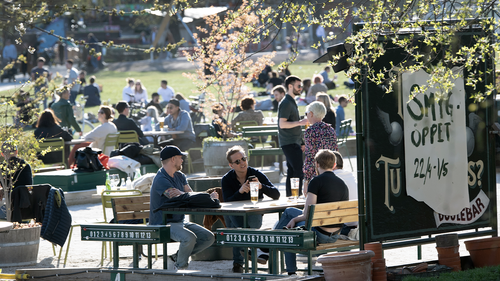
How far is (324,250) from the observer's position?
6371mm

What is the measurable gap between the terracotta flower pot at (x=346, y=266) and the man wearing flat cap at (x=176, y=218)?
161cm

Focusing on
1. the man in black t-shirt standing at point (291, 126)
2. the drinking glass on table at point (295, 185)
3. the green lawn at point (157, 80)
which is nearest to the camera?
the drinking glass on table at point (295, 185)

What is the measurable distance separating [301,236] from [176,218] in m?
1.84

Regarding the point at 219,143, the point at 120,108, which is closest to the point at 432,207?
the point at 219,143

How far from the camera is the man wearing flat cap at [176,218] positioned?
6816 mm

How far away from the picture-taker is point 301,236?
5.60 m

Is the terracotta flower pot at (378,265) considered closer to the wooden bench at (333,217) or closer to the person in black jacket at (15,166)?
the wooden bench at (333,217)

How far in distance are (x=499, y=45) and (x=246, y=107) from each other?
34.4 ft

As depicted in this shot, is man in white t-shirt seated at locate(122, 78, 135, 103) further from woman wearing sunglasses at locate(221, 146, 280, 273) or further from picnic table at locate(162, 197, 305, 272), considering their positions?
picnic table at locate(162, 197, 305, 272)

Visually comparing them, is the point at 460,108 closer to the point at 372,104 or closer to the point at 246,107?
the point at 372,104

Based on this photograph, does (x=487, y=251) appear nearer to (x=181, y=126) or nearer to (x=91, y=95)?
(x=181, y=126)

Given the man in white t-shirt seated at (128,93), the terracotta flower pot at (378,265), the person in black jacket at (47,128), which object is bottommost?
the terracotta flower pot at (378,265)

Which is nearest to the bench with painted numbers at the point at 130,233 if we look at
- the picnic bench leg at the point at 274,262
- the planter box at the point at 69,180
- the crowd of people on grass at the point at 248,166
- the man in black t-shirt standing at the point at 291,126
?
the crowd of people on grass at the point at 248,166

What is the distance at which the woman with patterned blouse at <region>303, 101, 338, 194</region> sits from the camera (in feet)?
30.3
